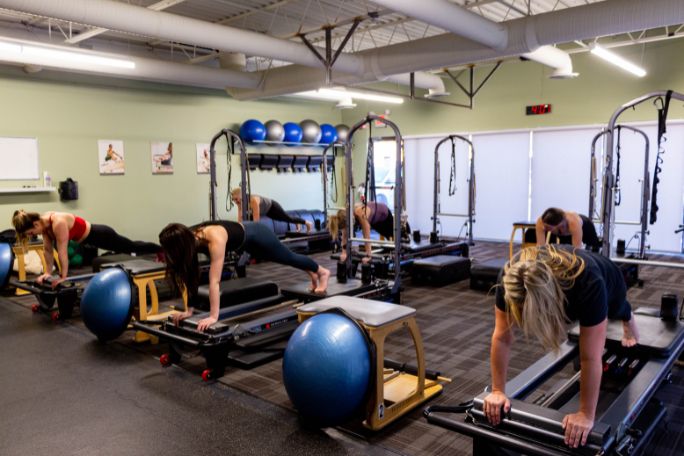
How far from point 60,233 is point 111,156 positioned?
3827 millimetres

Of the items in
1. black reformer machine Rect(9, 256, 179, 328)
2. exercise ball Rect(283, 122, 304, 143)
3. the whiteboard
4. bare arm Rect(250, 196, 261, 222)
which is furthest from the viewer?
exercise ball Rect(283, 122, 304, 143)

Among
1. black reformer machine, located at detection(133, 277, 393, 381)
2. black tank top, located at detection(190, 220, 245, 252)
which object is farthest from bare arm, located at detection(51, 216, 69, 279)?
black tank top, located at detection(190, 220, 245, 252)

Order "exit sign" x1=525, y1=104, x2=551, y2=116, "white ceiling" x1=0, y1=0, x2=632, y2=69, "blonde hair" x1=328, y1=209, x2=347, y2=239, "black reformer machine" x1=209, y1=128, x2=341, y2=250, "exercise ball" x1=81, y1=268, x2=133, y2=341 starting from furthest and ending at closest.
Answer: "exit sign" x1=525, y1=104, x2=551, y2=116 < "white ceiling" x1=0, y1=0, x2=632, y2=69 < "black reformer machine" x1=209, y1=128, x2=341, y2=250 < "blonde hair" x1=328, y1=209, x2=347, y2=239 < "exercise ball" x1=81, y1=268, x2=133, y2=341

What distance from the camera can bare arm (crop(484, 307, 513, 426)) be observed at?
6.56ft

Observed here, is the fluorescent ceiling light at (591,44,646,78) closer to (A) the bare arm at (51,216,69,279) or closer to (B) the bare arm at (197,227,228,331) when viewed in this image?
(B) the bare arm at (197,227,228,331)

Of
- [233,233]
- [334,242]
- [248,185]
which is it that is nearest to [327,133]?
[334,242]

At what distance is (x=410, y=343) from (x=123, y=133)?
6.57 metres

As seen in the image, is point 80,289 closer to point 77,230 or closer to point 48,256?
point 48,256

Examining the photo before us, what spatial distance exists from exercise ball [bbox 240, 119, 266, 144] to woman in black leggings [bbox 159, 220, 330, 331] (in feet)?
19.2

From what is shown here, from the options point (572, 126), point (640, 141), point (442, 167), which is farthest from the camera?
point (442, 167)

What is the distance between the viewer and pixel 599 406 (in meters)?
2.90

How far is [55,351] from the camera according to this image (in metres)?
4.32

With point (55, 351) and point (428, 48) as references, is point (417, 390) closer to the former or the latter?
point (55, 351)

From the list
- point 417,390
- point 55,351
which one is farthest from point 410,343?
point 55,351
